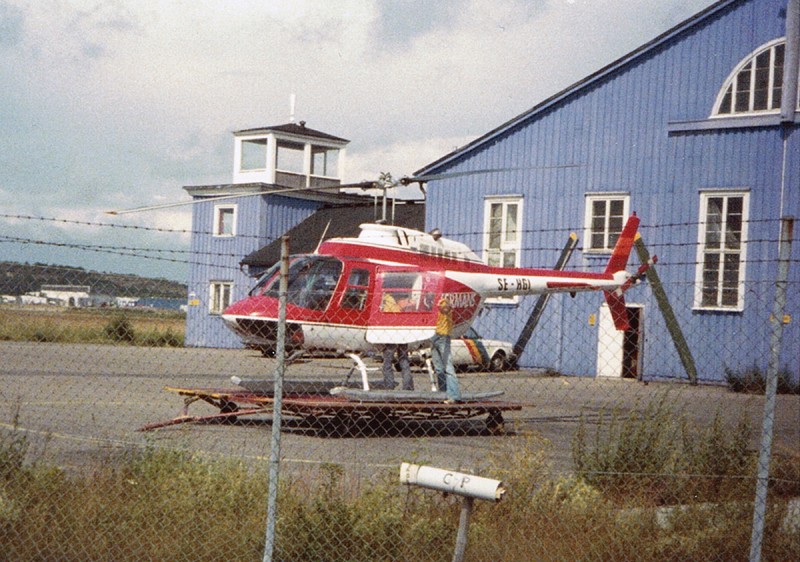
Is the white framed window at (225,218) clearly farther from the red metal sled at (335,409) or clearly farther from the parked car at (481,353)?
the red metal sled at (335,409)

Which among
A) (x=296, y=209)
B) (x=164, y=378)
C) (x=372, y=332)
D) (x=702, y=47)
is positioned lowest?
(x=164, y=378)

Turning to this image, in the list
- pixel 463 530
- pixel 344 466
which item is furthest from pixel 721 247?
pixel 463 530

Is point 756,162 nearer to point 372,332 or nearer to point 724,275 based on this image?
point 724,275

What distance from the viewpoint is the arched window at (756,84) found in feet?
84.0

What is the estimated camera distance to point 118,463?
29.3 ft

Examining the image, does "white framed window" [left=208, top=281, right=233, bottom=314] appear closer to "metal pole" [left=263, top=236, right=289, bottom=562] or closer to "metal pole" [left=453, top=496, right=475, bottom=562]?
"metal pole" [left=263, top=236, right=289, bottom=562]

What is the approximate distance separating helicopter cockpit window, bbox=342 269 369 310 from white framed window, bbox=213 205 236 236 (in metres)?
27.6

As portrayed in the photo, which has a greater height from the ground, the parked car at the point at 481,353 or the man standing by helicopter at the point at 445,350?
the man standing by helicopter at the point at 445,350

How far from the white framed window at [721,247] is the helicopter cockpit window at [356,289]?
500 inches

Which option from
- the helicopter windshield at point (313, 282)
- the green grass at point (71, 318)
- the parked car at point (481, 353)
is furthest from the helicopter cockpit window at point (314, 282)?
the parked car at point (481, 353)

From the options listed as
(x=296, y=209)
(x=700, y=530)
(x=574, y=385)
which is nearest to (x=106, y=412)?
(x=700, y=530)

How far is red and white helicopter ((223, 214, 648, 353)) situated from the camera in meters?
15.2

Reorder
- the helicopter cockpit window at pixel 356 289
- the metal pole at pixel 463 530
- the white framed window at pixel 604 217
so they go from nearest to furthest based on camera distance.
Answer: the metal pole at pixel 463 530, the helicopter cockpit window at pixel 356 289, the white framed window at pixel 604 217

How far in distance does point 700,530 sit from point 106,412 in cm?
A: 1120
